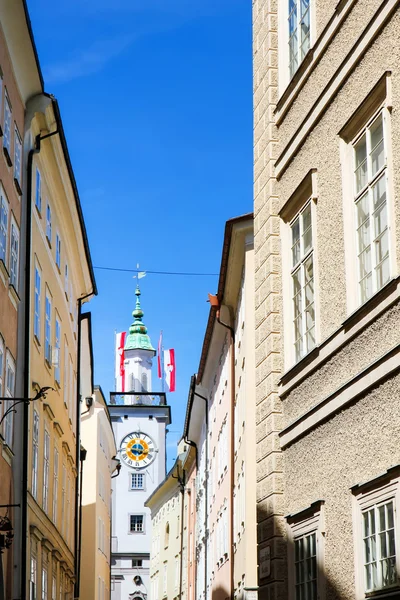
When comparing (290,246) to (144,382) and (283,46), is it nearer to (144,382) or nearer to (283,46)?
(283,46)

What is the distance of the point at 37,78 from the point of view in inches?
765

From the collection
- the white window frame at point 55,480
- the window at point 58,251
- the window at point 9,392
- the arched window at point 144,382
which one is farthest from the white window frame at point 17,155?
the arched window at point 144,382

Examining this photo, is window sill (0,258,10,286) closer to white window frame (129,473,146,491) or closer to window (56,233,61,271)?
window (56,233,61,271)

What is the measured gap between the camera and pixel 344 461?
948cm

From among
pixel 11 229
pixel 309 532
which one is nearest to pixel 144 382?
pixel 11 229

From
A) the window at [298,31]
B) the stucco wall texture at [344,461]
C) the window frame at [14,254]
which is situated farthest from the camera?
the window frame at [14,254]

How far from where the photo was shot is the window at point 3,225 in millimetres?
16766

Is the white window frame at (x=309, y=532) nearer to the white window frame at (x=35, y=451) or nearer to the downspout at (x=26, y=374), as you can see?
the downspout at (x=26, y=374)

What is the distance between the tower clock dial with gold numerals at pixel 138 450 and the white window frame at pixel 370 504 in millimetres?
75764

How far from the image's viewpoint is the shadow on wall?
10.4 metres

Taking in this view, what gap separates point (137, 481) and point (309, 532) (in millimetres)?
75567

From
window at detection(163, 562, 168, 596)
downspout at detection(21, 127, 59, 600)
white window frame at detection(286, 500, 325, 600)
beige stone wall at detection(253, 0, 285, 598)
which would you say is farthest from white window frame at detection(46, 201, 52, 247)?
window at detection(163, 562, 168, 596)

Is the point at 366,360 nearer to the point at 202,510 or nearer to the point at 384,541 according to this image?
the point at 384,541

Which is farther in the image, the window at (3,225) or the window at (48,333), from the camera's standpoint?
the window at (48,333)
